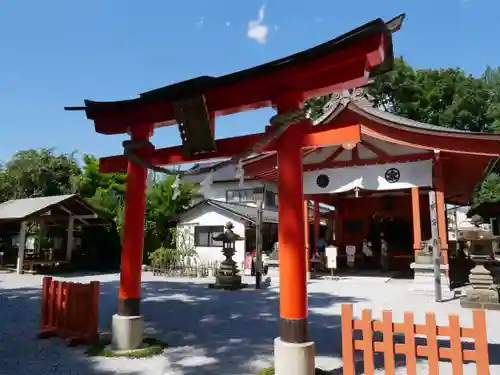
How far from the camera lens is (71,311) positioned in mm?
6562

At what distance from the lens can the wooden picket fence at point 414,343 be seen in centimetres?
367

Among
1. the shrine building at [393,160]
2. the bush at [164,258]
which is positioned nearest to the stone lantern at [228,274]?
the shrine building at [393,160]

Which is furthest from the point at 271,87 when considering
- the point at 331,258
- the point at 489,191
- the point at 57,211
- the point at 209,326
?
the point at 489,191

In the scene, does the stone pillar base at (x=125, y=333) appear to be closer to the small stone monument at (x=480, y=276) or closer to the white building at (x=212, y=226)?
the small stone monument at (x=480, y=276)

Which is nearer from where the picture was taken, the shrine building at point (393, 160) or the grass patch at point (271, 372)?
the grass patch at point (271, 372)

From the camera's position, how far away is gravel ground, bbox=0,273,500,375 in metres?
5.13

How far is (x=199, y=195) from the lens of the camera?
96.4 feet

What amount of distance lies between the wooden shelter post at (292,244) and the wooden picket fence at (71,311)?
3367 mm

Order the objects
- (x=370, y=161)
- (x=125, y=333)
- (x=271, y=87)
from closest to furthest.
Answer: (x=271, y=87), (x=125, y=333), (x=370, y=161)

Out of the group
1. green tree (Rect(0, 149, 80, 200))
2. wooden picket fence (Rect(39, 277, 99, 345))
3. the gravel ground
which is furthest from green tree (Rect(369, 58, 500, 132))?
wooden picket fence (Rect(39, 277, 99, 345))

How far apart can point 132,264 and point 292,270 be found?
8.98 ft

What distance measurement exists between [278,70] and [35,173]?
33902 millimetres

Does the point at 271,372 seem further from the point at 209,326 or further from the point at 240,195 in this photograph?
the point at 240,195

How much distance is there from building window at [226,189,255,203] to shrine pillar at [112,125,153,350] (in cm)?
2280
